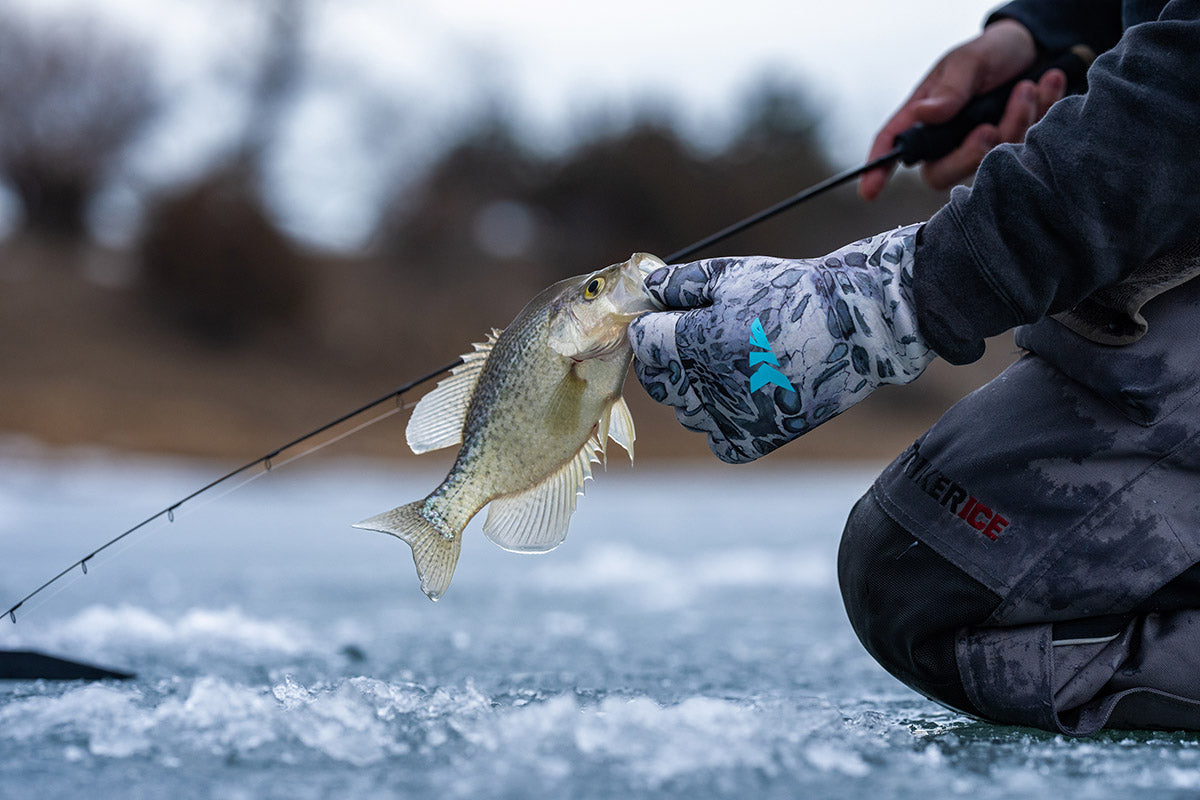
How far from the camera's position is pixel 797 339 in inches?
53.4

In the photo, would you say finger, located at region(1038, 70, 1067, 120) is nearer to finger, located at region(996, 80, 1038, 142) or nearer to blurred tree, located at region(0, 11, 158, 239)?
finger, located at region(996, 80, 1038, 142)

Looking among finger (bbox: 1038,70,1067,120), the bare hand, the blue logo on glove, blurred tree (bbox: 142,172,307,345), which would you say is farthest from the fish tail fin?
blurred tree (bbox: 142,172,307,345)

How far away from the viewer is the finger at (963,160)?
7.71 ft

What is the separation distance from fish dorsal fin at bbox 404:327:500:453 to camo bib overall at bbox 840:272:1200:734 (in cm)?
72

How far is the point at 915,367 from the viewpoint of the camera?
139 centimetres

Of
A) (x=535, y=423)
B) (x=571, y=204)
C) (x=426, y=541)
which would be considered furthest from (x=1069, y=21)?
(x=571, y=204)

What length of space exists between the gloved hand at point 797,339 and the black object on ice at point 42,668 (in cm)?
113

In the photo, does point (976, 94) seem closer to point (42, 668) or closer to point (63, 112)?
point (42, 668)

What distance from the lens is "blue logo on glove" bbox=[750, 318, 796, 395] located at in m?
1.37

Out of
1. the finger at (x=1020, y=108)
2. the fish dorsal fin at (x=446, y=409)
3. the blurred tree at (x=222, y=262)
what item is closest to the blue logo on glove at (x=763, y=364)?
the fish dorsal fin at (x=446, y=409)

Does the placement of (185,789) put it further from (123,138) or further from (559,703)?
(123,138)

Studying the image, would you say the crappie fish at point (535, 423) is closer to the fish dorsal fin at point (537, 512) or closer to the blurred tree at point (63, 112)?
the fish dorsal fin at point (537, 512)

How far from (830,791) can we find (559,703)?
359 millimetres

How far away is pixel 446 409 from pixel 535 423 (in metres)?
0.18
